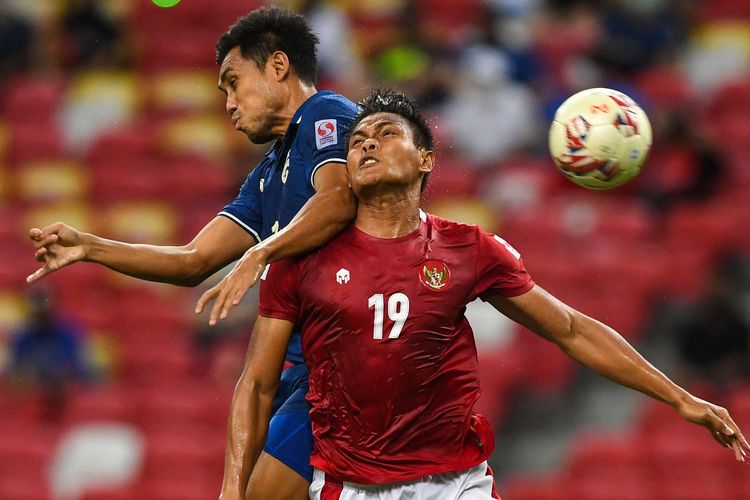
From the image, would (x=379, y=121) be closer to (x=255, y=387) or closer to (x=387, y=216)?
(x=387, y=216)

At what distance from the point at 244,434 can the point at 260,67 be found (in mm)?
1386

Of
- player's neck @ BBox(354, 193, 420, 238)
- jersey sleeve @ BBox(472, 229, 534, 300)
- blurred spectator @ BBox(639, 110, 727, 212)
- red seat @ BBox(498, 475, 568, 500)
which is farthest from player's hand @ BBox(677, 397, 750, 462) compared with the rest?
blurred spectator @ BBox(639, 110, 727, 212)

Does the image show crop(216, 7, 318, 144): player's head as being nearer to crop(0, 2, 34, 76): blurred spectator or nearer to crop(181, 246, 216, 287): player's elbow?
crop(181, 246, 216, 287): player's elbow

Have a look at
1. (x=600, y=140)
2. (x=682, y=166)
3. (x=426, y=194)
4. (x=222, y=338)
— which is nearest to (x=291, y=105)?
(x=600, y=140)

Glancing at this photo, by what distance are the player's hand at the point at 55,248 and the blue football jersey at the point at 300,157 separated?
75 centimetres

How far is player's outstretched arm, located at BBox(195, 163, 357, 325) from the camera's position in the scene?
426cm

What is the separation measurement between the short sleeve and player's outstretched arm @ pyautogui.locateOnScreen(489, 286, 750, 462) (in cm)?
70

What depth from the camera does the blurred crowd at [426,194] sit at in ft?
29.7

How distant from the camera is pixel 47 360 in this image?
980 cm

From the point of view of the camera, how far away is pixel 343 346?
460cm

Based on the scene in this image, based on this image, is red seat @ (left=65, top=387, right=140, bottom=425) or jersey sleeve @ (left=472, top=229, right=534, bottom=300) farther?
red seat @ (left=65, top=387, right=140, bottom=425)

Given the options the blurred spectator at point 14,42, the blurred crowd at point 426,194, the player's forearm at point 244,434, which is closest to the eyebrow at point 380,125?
the player's forearm at point 244,434

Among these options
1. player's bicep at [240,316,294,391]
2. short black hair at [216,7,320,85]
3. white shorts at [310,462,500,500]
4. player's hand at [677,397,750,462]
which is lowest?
white shorts at [310,462,500,500]

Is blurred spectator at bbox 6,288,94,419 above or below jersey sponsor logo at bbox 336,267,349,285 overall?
below
